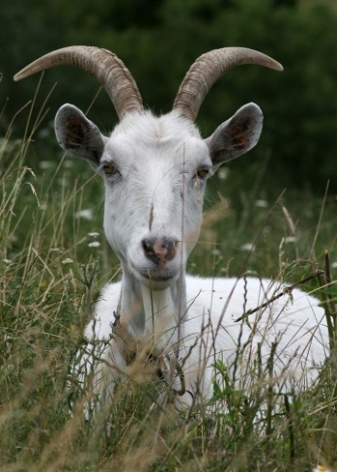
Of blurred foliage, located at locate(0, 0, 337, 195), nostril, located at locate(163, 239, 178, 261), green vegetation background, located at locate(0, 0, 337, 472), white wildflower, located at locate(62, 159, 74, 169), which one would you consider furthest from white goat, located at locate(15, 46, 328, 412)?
blurred foliage, located at locate(0, 0, 337, 195)

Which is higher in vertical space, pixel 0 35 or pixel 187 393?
pixel 0 35

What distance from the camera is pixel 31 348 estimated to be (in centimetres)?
583

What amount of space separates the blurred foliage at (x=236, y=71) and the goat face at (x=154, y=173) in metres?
9.21

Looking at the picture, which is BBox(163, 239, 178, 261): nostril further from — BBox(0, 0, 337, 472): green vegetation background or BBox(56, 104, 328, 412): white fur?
BBox(0, 0, 337, 472): green vegetation background

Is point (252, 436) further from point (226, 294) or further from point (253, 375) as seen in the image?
point (226, 294)

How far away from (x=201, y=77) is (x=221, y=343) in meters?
1.48

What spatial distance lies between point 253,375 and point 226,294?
1.90m

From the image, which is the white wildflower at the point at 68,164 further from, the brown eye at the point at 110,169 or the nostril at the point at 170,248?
the nostril at the point at 170,248

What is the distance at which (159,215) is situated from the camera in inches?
230

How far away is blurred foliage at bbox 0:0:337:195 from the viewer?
16.6m

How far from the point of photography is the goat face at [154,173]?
575 centimetres

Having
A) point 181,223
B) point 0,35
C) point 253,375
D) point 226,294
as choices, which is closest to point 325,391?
point 253,375

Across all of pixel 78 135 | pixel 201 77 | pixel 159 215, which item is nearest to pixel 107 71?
pixel 78 135

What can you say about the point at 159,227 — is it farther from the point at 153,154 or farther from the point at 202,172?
the point at 202,172
